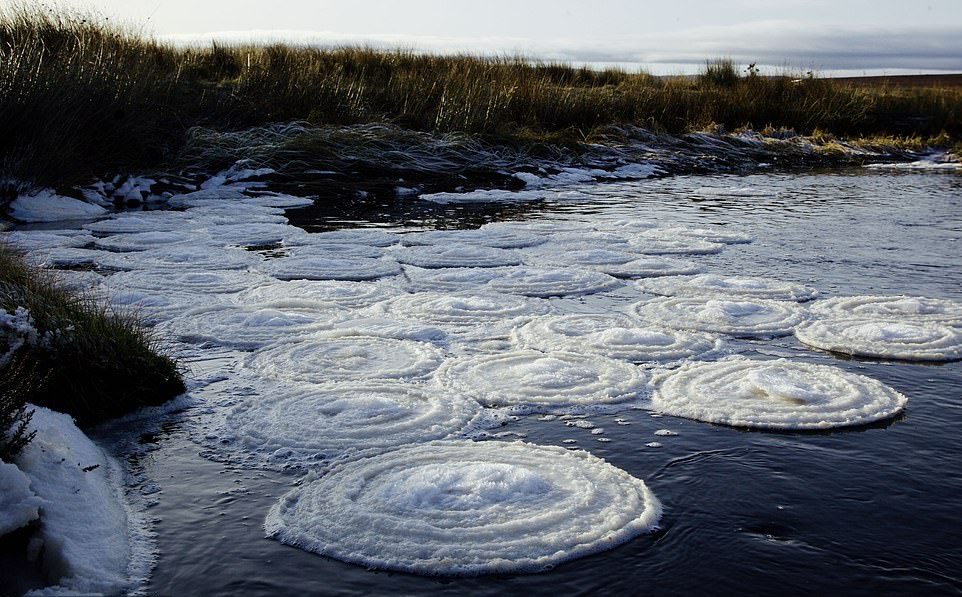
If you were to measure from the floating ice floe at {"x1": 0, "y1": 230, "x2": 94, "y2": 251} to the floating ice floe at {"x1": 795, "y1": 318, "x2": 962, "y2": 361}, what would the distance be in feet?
17.9

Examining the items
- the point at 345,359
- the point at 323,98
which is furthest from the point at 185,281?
the point at 323,98

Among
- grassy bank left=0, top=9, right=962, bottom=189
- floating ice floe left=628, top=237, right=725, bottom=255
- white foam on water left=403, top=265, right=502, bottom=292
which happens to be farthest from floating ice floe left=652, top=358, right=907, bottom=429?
grassy bank left=0, top=9, right=962, bottom=189

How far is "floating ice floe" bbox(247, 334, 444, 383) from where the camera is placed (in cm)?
387

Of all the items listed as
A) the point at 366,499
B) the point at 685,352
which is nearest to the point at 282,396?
the point at 366,499

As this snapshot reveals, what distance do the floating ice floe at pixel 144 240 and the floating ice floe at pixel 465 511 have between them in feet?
15.7

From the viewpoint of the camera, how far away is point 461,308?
504 cm

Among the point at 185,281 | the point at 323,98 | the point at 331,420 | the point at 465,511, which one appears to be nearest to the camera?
the point at 465,511

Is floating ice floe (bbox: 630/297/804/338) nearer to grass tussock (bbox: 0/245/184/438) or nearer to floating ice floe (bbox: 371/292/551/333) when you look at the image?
floating ice floe (bbox: 371/292/551/333)

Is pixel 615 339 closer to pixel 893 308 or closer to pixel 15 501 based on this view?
pixel 893 308

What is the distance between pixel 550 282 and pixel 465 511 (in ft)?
10.8

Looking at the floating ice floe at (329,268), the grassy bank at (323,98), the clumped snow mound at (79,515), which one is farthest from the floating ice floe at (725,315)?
the grassy bank at (323,98)

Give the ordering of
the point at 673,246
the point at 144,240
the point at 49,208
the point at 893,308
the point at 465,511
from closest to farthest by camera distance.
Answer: the point at 465,511
the point at 893,308
the point at 673,246
the point at 144,240
the point at 49,208

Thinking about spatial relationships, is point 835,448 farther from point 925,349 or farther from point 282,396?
point 282,396

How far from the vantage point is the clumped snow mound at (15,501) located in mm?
2266
